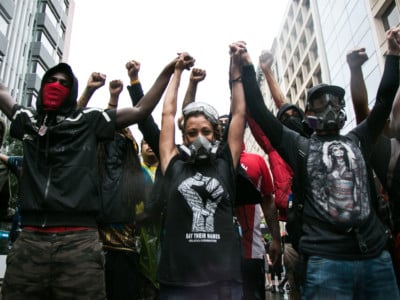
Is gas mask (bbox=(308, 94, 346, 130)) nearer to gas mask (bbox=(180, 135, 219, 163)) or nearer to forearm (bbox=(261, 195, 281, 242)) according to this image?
gas mask (bbox=(180, 135, 219, 163))

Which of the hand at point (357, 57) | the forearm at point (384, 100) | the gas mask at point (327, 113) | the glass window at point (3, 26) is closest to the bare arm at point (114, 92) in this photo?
the gas mask at point (327, 113)

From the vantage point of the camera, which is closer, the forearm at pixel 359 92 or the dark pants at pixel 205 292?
the dark pants at pixel 205 292

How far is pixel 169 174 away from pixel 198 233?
0.47 meters

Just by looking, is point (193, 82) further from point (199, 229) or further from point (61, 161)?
point (199, 229)

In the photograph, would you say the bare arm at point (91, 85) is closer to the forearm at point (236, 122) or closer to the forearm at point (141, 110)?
the forearm at point (141, 110)

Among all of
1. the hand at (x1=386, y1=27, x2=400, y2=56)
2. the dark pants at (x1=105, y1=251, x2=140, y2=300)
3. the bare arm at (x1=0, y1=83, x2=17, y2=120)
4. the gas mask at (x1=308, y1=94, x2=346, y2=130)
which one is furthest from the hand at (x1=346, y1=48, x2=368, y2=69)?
the bare arm at (x1=0, y1=83, x2=17, y2=120)

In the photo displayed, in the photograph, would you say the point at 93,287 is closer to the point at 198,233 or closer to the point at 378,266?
the point at 198,233

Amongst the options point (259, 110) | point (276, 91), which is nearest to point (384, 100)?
point (259, 110)

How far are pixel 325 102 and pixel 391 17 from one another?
62.6 ft

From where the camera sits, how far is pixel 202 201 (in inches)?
84.8

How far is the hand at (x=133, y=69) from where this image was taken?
2.98 m

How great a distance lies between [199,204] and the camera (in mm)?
2146

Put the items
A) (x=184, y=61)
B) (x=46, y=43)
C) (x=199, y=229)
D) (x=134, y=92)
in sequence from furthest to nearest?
(x=46, y=43), (x=134, y=92), (x=184, y=61), (x=199, y=229)

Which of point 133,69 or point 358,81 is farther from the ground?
point 133,69
